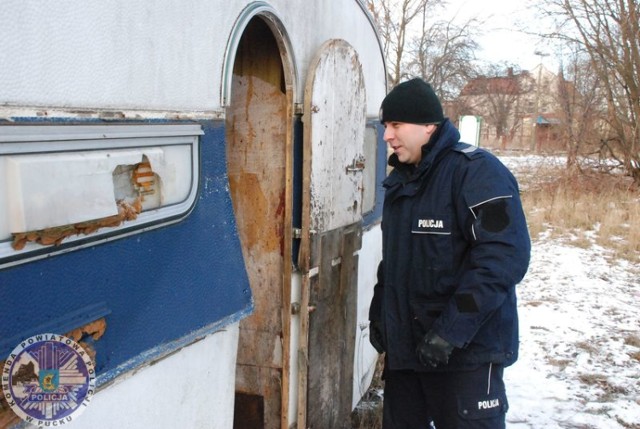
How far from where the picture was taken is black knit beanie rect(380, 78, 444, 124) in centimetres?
256

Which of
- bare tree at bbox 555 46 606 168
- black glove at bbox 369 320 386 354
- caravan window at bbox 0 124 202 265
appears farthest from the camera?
bare tree at bbox 555 46 606 168

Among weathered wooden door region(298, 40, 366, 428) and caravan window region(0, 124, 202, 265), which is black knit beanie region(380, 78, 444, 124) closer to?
weathered wooden door region(298, 40, 366, 428)

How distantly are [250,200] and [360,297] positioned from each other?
1383 mm

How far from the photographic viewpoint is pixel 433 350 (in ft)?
7.76

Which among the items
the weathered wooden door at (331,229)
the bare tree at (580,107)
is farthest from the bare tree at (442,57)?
the weathered wooden door at (331,229)

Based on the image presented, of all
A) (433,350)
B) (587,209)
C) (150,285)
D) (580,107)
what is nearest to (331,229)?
(433,350)

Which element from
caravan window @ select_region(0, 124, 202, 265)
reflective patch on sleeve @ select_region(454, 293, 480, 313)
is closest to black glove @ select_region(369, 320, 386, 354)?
reflective patch on sleeve @ select_region(454, 293, 480, 313)

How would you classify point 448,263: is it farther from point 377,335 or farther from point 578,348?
point 578,348

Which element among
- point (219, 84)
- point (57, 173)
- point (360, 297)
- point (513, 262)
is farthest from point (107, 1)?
point (360, 297)

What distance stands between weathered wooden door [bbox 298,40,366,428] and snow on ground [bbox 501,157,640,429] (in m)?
1.65

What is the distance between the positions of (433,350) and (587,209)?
1172 centimetres

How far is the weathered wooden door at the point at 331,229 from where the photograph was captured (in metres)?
3.01

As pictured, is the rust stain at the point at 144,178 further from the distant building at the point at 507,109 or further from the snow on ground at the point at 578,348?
the distant building at the point at 507,109

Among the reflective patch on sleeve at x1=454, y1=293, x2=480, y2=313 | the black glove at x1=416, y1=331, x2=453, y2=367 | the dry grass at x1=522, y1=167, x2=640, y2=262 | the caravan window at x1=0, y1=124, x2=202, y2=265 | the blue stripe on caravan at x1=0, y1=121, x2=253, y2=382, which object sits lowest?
the dry grass at x1=522, y1=167, x2=640, y2=262
